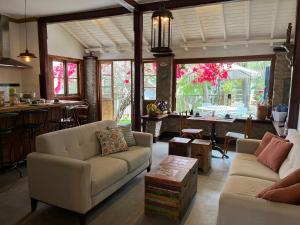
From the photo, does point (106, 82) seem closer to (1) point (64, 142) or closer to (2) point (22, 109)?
(2) point (22, 109)

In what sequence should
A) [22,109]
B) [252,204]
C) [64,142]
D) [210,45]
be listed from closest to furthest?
[252,204], [64,142], [22,109], [210,45]

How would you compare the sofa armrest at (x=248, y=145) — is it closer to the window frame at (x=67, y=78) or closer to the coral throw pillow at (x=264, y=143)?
the coral throw pillow at (x=264, y=143)

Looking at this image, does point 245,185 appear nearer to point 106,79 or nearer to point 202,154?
point 202,154

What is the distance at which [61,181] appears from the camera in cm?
227

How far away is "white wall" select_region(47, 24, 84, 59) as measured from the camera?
21.6 ft

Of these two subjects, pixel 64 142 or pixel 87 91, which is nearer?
pixel 64 142

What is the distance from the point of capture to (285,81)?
525 cm

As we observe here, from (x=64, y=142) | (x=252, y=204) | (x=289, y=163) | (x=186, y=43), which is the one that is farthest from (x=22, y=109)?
(x=186, y=43)

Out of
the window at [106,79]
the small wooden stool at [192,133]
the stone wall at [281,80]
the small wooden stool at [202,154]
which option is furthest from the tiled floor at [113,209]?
the window at [106,79]

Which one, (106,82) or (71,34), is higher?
(71,34)

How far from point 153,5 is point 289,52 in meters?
2.67

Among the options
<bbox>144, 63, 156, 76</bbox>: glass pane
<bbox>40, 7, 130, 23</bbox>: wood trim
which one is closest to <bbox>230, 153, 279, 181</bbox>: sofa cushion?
<bbox>40, 7, 130, 23</bbox>: wood trim

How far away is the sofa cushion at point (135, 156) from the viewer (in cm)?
303

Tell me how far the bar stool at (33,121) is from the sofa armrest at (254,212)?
3347 mm
